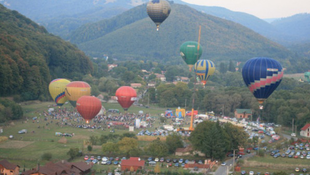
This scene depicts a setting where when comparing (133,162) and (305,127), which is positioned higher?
(305,127)

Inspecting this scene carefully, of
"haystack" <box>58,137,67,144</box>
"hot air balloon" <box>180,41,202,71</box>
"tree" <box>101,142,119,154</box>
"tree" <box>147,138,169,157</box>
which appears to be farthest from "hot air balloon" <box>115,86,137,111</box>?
"tree" <box>147,138,169,157</box>

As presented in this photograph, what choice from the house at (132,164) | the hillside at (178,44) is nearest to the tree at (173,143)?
the house at (132,164)

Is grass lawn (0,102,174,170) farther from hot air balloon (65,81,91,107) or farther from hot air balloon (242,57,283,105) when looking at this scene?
hot air balloon (242,57,283,105)

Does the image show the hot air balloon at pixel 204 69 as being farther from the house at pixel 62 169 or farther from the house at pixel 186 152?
the house at pixel 62 169

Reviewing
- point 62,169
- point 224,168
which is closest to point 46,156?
point 62,169

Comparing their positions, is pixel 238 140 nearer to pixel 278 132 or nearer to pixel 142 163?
pixel 142 163

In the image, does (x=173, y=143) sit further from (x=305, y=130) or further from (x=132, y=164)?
(x=305, y=130)
